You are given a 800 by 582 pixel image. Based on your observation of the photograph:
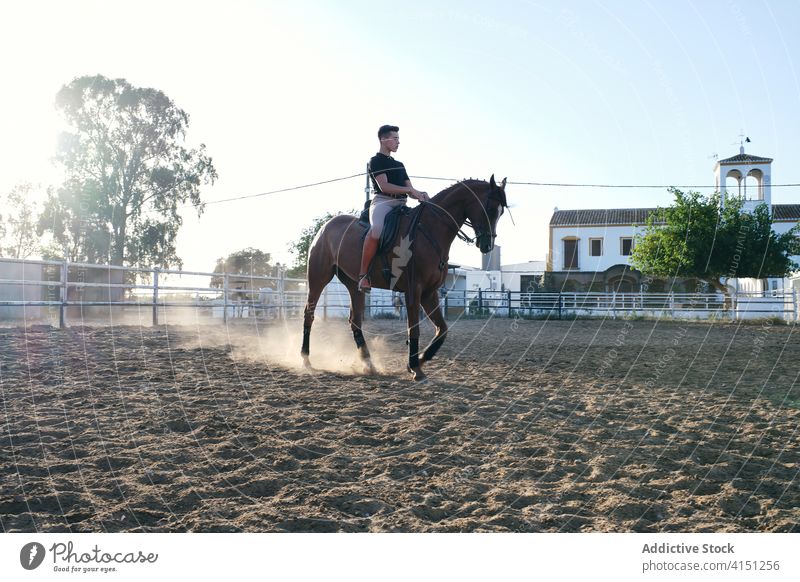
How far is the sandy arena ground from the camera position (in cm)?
246

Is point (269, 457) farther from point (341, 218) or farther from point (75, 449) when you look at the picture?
point (341, 218)

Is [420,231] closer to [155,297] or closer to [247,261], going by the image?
[155,297]

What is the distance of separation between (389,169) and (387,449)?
12.4 ft

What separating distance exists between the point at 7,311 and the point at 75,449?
1897 centimetres

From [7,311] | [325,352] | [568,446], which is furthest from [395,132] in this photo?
[7,311]

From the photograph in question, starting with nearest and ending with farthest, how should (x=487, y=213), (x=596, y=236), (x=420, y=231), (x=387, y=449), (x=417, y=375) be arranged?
1. (x=387, y=449)
2. (x=417, y=375)
3. (x=487, y=213)
4. (x=420, y=231)
5. (x=596, y=236)

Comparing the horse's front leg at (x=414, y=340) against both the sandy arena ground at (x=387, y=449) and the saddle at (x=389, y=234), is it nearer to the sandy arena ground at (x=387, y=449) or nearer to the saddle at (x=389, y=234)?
the sandy arena ground at (x=387, y=449)

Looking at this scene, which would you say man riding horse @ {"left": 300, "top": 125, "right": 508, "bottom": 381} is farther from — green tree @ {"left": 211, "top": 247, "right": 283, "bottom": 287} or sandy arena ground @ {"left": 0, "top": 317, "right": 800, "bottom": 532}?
green tree @ {"left": 211, "top": 247, "right": 283, "bottom": 287}

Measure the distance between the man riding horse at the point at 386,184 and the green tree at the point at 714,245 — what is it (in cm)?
1809

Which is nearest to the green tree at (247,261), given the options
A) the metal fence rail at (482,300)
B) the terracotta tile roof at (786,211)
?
the metal fence rail at (482,300)

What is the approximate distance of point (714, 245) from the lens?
22.3 meters

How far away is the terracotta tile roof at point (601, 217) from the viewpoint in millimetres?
36625

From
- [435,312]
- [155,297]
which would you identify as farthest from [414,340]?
[155,297]

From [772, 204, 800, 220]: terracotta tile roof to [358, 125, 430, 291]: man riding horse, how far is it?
38.3 metres
